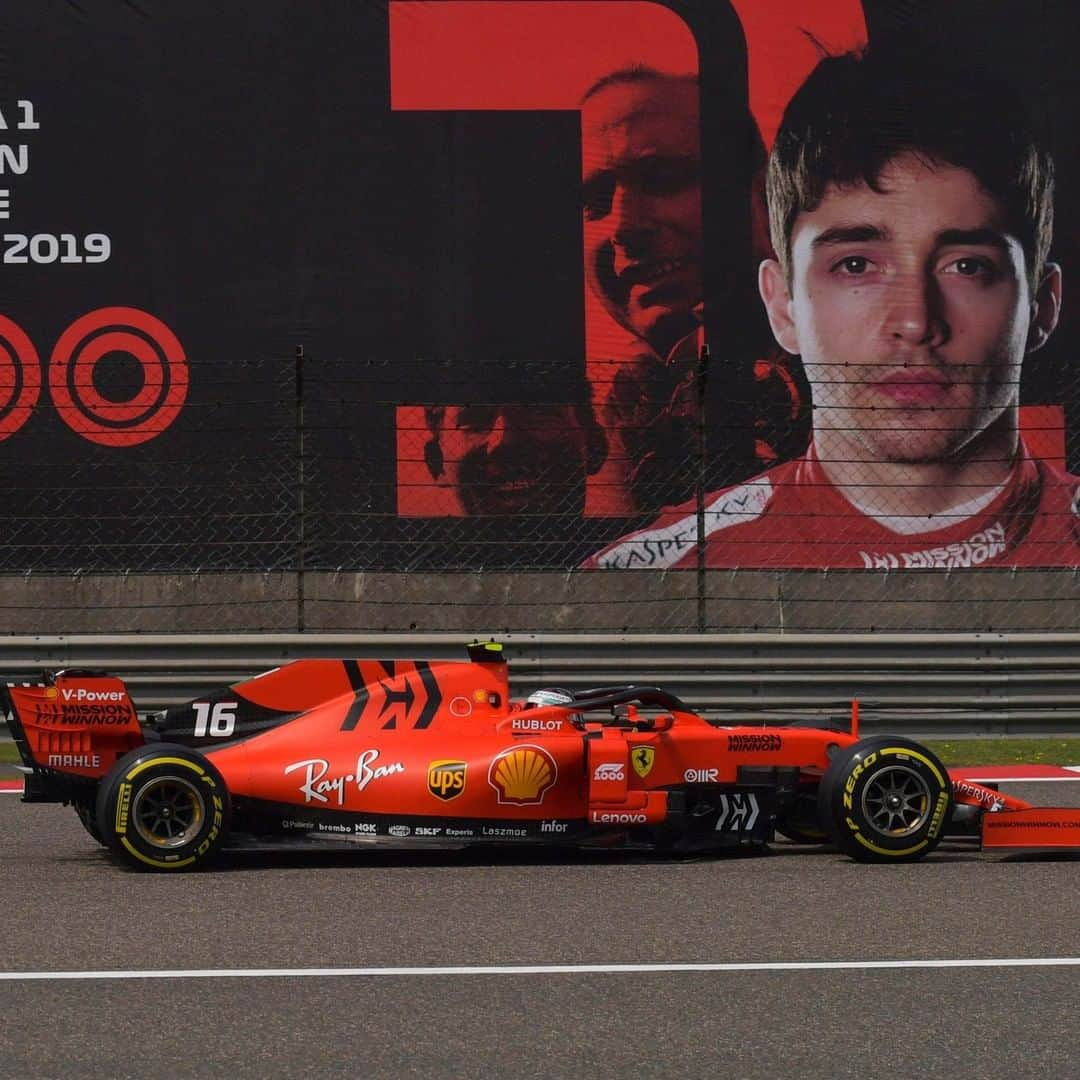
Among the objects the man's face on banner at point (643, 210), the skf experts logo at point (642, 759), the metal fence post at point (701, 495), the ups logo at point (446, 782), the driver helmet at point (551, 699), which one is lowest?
the ups logo at point (446, 782)

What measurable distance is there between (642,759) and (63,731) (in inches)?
91.9

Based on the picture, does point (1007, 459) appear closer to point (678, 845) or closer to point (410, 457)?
point (410, 457)

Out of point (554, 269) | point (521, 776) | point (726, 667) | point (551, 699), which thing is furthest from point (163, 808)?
point (554, 269)

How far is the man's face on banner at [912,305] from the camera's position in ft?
51.2

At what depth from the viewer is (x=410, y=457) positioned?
15.0 m

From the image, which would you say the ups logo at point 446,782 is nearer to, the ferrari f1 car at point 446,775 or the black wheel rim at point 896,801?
the ferrari f1 car at point 446,775

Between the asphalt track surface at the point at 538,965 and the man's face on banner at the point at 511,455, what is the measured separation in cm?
667

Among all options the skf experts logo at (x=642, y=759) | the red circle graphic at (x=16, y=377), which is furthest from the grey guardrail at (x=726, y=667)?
the skf experts logo at (x=642, y=759)

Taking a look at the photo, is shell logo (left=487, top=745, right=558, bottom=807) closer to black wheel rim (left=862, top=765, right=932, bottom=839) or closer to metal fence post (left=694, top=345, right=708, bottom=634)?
black wheel rim (left=862, top=765, right=932, bottom=839)

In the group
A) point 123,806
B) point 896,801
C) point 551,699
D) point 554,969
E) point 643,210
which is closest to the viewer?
point 554,969

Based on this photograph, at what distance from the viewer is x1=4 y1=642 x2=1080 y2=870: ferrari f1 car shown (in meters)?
8.00

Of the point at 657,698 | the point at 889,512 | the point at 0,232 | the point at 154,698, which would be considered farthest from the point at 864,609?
the point at 0,232

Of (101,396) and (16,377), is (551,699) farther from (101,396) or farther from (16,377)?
(16,377)

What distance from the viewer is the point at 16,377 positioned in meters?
15.3
